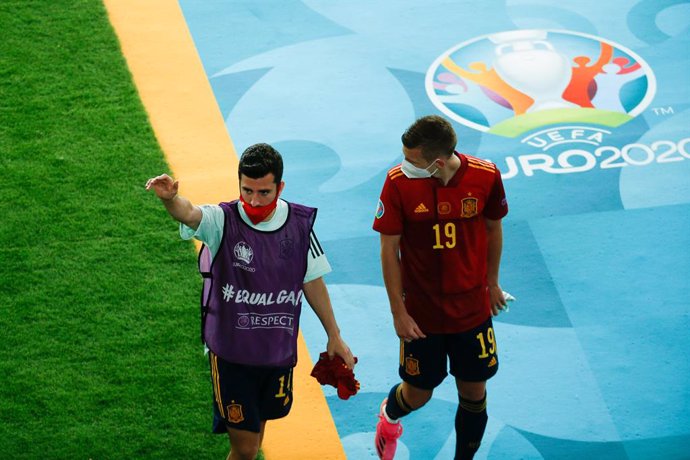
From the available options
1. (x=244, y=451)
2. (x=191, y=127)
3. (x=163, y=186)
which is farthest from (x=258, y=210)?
(x=191, y=127)

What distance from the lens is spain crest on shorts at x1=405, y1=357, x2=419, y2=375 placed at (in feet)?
19.6

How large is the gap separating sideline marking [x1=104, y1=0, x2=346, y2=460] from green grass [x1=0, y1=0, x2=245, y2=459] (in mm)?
195

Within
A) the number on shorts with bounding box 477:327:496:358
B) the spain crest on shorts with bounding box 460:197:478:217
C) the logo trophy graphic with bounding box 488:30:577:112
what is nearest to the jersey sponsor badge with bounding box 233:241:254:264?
the spain crest on shorts with bounding box 460:197:478:217

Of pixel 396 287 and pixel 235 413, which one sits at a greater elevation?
pixel 396 287

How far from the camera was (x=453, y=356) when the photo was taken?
19.5ft

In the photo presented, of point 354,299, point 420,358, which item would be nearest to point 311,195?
point 354,299

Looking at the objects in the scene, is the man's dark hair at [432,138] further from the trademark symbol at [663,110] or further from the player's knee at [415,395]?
the trademark symbol at [663,110]

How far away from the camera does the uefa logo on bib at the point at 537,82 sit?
33.0 feet

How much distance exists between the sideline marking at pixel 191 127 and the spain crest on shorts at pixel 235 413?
1.05 metres

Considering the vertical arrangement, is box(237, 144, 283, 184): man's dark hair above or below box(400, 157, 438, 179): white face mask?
above

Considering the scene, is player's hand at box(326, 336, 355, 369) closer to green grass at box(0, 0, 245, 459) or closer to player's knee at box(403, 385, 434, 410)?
player's knee at box(403, 385, 434, 410)

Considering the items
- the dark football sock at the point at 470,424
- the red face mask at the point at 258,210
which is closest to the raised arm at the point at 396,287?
the dark football sock at the point at 470,424

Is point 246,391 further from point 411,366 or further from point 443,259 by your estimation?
point 443,259

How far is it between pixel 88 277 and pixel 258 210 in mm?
3067
